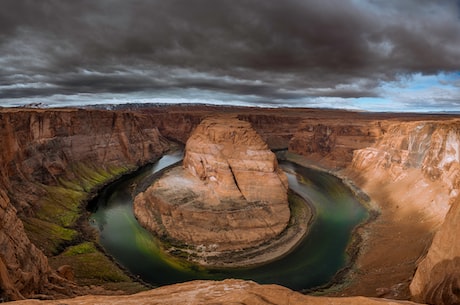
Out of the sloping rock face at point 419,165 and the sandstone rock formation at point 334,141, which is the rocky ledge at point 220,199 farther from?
the sandstone rock formation at point 334,141

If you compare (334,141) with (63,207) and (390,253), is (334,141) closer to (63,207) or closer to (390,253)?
(390,253)

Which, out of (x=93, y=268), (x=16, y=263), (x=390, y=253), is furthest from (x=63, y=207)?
(x=390, y=253)

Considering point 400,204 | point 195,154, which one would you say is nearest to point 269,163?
point 195,154

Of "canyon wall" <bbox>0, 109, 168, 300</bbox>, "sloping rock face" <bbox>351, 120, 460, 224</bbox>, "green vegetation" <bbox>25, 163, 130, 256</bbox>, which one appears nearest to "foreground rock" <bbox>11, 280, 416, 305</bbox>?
"canyon wall" <bbox>0, 109, 168, 300</bbox>

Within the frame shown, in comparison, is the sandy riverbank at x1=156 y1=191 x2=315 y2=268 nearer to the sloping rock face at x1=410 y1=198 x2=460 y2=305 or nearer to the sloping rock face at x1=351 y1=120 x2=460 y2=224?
the sloping rock face at x1=410 y1=198 x2=460 y2=305

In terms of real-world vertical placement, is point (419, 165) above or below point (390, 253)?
above

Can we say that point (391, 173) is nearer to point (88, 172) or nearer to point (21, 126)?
point (88, 172)

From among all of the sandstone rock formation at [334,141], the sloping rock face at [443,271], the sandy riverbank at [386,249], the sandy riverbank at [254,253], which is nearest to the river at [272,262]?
the sandy riverbank at [254,253]
